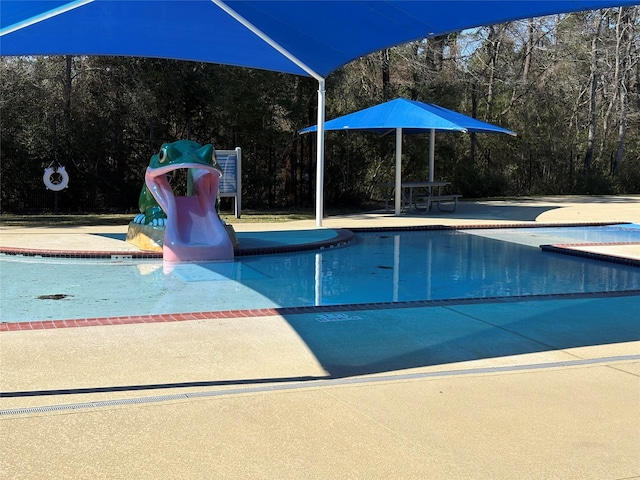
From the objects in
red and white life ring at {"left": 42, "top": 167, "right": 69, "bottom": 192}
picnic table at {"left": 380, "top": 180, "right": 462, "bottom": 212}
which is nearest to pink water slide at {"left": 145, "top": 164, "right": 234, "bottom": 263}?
red and white life ring at {"left": 42, "top": 167, "right": 69, "bottom": 192}

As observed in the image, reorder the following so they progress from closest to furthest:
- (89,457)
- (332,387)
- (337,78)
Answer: (89,457)
(332,387)
(337,78)

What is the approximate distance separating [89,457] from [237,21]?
8.33 m

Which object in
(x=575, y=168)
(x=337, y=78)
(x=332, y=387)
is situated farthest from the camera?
(x=575, y=168)

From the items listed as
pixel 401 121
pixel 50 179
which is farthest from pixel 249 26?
pixel 50 179

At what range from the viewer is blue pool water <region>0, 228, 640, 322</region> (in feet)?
22.0

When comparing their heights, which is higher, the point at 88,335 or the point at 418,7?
the point at 418,7

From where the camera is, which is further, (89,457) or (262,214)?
(262,214)

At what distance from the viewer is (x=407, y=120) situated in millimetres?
15562

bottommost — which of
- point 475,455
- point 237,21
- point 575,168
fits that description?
point 475,455

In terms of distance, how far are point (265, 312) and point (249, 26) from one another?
5.26m

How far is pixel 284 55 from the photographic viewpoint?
11.7 meters

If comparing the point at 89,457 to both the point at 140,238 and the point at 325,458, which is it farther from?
the point at 140,238

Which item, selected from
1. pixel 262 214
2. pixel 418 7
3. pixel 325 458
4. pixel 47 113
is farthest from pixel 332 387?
pixel 47 113

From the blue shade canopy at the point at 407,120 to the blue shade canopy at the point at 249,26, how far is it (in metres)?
3.39
